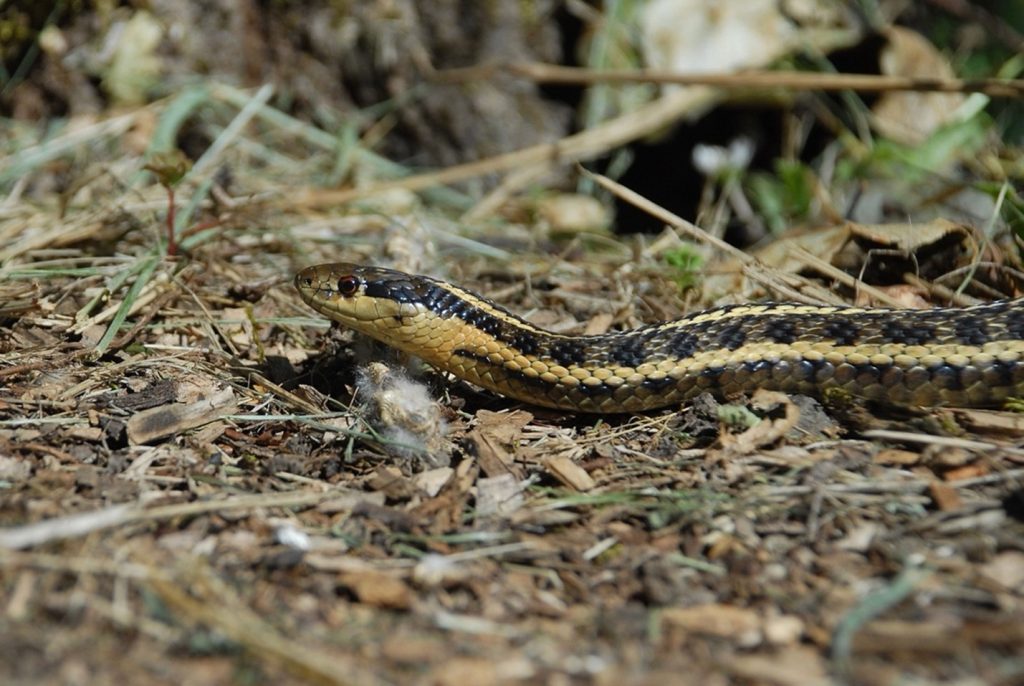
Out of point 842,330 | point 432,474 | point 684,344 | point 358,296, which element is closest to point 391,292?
point 358,296

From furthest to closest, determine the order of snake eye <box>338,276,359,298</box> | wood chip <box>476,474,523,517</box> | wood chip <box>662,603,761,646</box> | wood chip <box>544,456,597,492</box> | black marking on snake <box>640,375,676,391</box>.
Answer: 1. snake eye <box>338,276,359,298</box>
2. black marking on snake <box>640,375,676,391</box>
3. wood chip <box>544,456,597,492</box>
4. wood chip <box>476,474,523,517</box>
5. wood chip <box>662,603,761,646</box>

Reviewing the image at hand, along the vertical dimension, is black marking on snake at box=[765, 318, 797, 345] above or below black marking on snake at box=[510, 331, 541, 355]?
above

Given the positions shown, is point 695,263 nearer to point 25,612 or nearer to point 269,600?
point 269,600

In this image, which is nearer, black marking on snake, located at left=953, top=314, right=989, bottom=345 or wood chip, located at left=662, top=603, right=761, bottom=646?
wood chip, located at left=662, top=603, right=761, bottom=646

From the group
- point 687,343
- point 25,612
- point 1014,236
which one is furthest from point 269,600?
point 1014,236

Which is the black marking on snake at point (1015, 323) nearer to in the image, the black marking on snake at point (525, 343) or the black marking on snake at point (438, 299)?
the black marking on snake at point (525, 343)

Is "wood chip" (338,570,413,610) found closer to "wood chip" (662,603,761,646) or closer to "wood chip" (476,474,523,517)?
"wood chip" (476,474,523,517)

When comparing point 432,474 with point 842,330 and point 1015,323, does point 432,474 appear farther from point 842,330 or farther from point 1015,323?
point 1015,323

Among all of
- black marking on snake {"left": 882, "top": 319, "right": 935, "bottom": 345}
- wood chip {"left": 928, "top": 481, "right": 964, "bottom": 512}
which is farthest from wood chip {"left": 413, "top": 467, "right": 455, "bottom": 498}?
black marking on snake {"left": 882, "top": 319, "right": 935, "bottom": 345}
